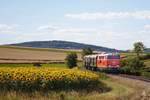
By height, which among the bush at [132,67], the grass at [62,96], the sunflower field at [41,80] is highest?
the sunflower field at [41,80]

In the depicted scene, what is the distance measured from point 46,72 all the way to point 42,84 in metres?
1.28

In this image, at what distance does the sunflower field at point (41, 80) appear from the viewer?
2256 centimetres

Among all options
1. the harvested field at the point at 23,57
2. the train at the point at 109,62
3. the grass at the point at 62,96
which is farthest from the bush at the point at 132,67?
the grass at the point at 62,96

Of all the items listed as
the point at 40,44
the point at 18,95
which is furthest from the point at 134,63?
the point at 40,44

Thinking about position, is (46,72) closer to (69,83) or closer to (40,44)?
(69,83)


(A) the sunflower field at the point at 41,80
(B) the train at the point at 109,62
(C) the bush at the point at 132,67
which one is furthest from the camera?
(C) the bush at the point at 132,67

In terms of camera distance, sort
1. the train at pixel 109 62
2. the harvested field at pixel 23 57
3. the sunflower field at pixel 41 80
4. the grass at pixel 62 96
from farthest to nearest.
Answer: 1. the harvested field at pixel 23 57
2. the train at pixel 109 62
3. the sunflower field at pixel 41 80
4. the grass at pixel 62 96

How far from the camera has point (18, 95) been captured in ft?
68.8

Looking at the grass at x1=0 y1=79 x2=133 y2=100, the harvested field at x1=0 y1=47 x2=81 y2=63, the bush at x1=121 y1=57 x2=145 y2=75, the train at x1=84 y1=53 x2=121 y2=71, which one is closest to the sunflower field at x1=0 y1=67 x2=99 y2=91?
the grass at x1=0 y1=79 x2=133 y2=100

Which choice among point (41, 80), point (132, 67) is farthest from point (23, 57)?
point (41, 80)

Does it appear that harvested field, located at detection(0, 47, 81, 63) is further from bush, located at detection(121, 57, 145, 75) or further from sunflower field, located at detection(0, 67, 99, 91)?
sunflower field, located at detection(0, 67, 99, 91)

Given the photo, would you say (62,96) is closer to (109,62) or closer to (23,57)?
(109,62)

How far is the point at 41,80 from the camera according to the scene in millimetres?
23250

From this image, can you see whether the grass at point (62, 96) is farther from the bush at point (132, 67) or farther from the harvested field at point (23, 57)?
the harvested field at point (23, 57)
